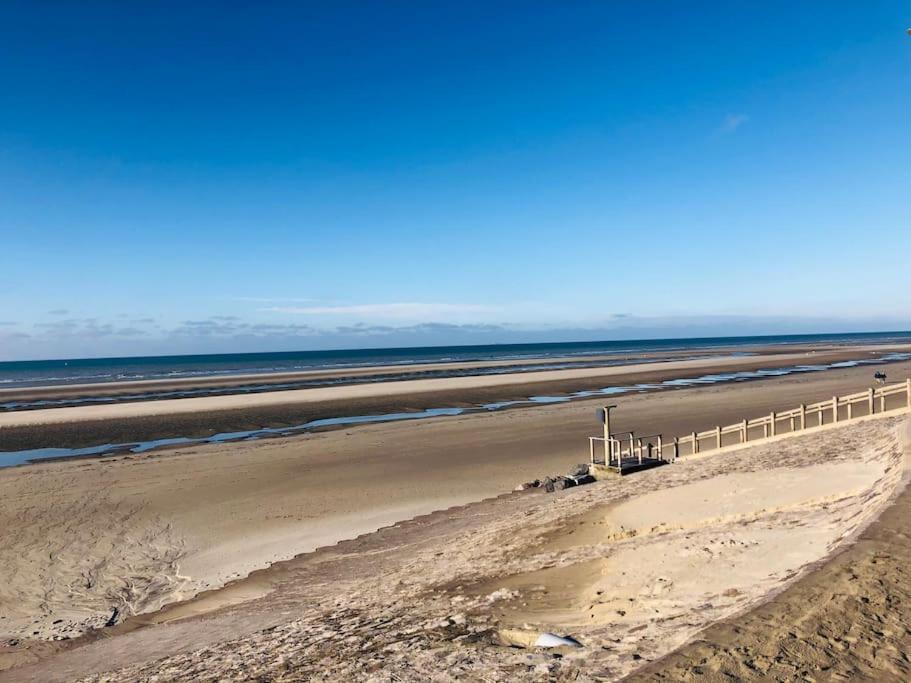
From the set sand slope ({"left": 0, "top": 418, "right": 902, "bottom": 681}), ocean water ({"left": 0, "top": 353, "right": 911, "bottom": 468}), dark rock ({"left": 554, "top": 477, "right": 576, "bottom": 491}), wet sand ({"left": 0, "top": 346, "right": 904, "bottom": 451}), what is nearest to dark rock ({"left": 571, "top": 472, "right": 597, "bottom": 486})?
dark rock ({"left": 554, "top": 477, "right": 576, "bottom": 491})

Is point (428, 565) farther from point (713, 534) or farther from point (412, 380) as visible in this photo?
point (412, 380)

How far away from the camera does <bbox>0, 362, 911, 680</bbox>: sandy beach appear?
1109 cm

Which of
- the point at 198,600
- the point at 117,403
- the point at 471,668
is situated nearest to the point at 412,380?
the point at 117,403

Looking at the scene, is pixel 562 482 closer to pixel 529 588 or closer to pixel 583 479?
pixel 583 479

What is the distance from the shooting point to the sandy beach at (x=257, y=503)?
437 inches

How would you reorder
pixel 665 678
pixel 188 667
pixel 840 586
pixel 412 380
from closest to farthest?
pixel 665 678 < pixel 840 586 < pixel 188 667 < pixel 412 380

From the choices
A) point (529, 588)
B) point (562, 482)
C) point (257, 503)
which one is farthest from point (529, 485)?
point (529, 588)

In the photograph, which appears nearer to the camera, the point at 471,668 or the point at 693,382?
the point at 471,668

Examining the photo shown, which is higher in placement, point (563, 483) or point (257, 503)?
point (563, 483)

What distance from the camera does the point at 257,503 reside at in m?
18.8

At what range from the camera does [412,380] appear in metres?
64.4

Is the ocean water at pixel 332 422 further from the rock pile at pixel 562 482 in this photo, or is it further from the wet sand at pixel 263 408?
the rock pile at pixel 562 482

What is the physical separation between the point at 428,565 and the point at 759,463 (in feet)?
32.0

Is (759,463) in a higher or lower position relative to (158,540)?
higher
